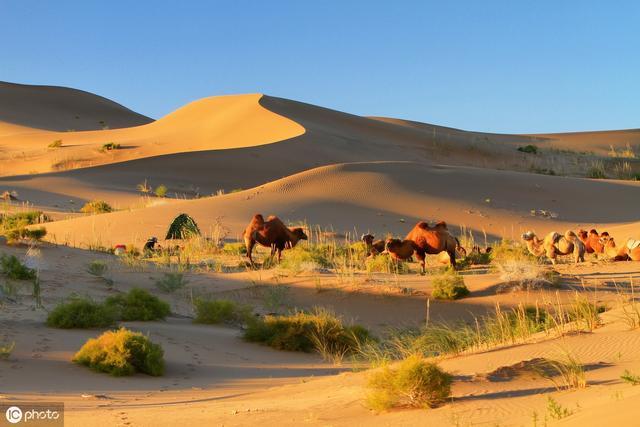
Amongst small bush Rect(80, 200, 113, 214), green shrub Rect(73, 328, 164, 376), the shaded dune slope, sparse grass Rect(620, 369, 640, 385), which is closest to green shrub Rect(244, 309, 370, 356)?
green shrub Rect(73, 328, 164, 376)

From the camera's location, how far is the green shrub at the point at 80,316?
11844mm

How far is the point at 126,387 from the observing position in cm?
899

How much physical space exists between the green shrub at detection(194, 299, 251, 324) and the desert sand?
267 millimetres

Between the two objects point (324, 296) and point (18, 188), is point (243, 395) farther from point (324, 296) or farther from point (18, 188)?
point (18, 188)

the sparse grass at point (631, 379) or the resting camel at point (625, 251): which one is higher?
the resting camel at point (625, 251)

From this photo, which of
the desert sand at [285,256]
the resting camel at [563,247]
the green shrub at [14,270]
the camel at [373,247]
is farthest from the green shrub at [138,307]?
the resting camel at [563,247]

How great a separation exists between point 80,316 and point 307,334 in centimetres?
321

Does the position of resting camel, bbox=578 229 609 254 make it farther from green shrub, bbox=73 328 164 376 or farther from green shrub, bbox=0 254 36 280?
green shrub, bbox=73 328 164 376

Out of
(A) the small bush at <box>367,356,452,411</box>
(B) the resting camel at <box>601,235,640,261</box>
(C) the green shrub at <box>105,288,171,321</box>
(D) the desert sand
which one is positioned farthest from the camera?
(B) the resting camel at <box>601,235,640,261</box>

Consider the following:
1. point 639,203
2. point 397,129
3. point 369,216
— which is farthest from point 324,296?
point 397,129

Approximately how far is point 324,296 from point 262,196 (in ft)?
54.6

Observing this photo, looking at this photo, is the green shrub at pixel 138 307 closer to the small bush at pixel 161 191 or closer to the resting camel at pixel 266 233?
the resting camel at pixel 266 233

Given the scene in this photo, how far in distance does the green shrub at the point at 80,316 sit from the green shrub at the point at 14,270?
301cm

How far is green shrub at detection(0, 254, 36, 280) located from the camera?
14.9m
